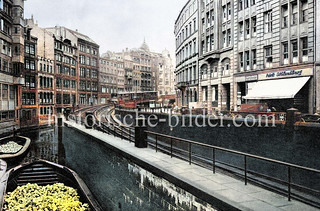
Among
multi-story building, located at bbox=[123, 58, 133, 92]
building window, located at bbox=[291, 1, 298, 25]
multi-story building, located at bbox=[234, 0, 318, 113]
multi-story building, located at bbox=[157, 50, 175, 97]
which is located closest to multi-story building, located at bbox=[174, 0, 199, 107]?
multi-story building, located at bbox=[234, 0, 318, 113]

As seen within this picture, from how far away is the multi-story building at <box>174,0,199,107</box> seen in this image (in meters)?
39.6

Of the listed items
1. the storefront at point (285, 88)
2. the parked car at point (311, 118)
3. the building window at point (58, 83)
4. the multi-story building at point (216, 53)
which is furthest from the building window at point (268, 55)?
the building window at point (58, 83)

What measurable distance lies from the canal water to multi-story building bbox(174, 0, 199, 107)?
72.3ft

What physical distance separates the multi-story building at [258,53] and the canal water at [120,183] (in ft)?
51.4

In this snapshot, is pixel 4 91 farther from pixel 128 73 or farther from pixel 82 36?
pixel 128 73

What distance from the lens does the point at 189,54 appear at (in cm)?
4325

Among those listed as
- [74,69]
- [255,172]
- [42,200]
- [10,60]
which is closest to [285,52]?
[255,172]

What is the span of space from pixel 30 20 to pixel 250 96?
4874 centimetres

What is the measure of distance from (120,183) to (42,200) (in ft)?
18.5

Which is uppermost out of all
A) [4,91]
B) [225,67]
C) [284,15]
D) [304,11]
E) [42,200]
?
[284,15]

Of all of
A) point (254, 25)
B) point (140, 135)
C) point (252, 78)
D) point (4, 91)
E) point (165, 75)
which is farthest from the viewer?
point (165, 75)

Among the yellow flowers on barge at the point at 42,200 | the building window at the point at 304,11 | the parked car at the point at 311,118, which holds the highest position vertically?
the building window at the point at 304,11

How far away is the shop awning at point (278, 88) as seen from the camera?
21219 millimetres

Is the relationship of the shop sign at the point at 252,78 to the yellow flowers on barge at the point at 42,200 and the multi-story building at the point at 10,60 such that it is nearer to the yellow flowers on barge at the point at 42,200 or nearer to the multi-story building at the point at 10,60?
the yellow flowers on barge at the point at 42,200
